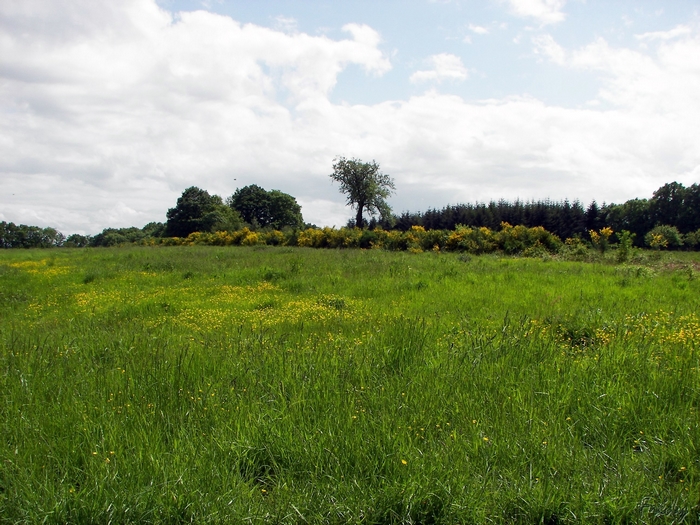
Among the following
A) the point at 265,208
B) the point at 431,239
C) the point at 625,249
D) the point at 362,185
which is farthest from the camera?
the point at 265,208

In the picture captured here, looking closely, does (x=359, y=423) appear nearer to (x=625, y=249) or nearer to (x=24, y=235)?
(x=625, y=249)

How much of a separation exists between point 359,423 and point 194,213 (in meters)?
75.0

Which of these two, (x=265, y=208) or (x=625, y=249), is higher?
(x=265, y=208)

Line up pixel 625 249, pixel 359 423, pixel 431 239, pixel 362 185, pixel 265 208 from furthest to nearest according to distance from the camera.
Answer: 1. pixel 265 208
2. pixel 362 185
3. pixel 431 239
4. pixel 625 249
5. pixel 359 423

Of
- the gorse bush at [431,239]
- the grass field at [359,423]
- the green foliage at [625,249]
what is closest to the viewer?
the grass field at [359,423]

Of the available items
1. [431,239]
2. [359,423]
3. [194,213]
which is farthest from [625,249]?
[194,213]

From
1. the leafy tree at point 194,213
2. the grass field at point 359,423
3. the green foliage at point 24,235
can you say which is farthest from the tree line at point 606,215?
the green foliage at point 24,235

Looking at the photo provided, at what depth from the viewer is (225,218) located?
203 ft

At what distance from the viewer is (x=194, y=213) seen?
7281 centimetres

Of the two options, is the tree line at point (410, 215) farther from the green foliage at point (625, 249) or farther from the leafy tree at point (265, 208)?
the green foliage at point (625, 249)

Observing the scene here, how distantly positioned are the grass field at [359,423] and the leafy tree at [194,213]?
60.2 meters

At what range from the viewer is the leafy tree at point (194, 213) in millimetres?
64675

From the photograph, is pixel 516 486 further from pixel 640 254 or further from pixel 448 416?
pixel 640 254

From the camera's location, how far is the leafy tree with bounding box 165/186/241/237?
212 feet
